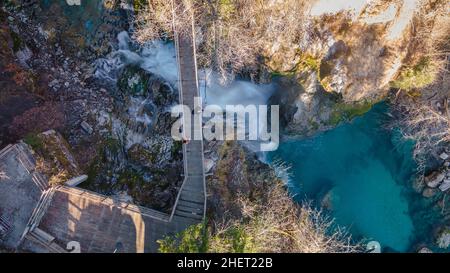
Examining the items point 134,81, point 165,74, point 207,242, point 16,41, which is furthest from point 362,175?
point 16,41

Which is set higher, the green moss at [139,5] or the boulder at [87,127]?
the green moss at [139,5]

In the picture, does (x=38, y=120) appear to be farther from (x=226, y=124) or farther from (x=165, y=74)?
(x=226, y=124)

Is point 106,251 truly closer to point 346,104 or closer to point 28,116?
point 28,116

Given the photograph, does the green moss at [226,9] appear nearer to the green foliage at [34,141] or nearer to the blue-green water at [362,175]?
the blue-green water at [362,175]

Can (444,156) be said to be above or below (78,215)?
above

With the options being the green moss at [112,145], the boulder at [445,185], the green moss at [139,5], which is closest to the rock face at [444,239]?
the boulder at [445,185]

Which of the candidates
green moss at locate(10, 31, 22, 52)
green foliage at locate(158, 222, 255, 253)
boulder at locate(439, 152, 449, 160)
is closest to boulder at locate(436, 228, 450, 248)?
boulder at locate(439, 152, 449, 160)
